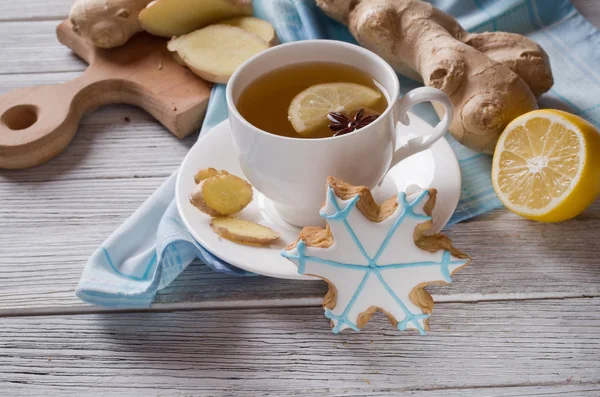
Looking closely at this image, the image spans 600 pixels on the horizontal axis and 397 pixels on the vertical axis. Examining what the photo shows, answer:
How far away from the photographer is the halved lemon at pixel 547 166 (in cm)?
83

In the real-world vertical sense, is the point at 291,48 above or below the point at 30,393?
above

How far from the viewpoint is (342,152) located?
0.75m

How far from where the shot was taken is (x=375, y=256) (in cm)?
71

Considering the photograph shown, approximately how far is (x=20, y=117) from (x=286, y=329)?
2.14ft

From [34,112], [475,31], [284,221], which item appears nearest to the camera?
[284,221]

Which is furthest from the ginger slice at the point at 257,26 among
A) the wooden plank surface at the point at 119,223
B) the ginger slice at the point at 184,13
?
the wooden plank surface at the point at 119,223

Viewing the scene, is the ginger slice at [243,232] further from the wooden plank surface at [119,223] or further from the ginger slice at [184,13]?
the ginger slice at [184,13]

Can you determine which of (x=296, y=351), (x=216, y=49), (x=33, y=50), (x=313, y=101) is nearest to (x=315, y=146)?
(x=313, y=101)

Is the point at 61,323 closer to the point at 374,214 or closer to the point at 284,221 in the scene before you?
the point at 284,221

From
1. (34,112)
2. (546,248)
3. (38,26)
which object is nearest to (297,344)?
(546,248)

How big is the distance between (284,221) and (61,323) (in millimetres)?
313

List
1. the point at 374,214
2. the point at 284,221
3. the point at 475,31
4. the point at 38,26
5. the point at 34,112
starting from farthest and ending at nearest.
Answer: the point at 38,26 < the point at 475,31 < the point at 34,112 < the point at 284,221 < the point at 374,214

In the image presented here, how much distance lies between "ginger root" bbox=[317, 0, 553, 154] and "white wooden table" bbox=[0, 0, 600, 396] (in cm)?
15

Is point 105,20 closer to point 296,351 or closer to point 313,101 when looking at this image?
point 313,101
